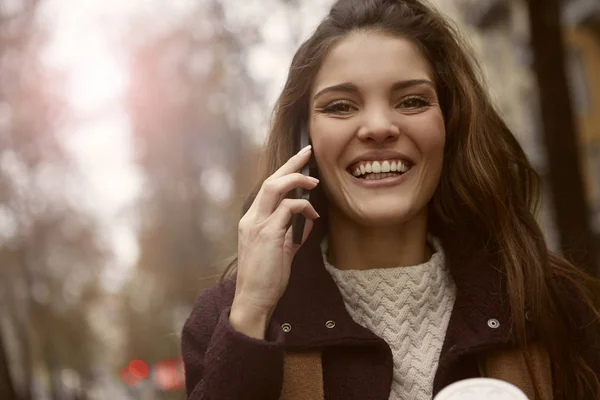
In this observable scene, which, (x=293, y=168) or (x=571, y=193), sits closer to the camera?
(x=293, y=168)

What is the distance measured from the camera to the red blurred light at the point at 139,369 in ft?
63.3

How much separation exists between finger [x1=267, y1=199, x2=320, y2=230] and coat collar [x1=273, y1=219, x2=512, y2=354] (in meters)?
0.28

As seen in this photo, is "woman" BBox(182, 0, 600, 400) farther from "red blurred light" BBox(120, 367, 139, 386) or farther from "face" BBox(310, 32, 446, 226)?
"red blurred light" BBox(120, 367, 139, 386)

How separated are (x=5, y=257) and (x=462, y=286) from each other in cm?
976

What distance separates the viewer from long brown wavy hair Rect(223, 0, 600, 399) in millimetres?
2209

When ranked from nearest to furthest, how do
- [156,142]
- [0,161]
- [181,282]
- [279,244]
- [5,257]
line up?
1. [279,244]
2. [0,161]
3. [5,257]
4. [156,142]
5. [181,282]

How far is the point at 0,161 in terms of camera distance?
8945 millimetres

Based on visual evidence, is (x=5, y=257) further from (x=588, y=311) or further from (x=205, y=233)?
(x=588, y=311)

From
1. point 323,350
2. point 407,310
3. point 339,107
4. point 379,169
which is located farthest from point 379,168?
point 323,350

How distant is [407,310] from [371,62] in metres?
0.79

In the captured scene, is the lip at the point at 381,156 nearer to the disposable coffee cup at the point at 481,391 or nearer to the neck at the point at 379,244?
the neck at the point at 379,244

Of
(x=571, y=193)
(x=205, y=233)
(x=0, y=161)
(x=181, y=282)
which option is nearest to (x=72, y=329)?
(x=181, y=282)

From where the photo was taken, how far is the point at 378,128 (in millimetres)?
2072

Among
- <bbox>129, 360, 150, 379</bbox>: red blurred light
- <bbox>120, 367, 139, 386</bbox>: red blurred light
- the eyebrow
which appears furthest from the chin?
<bbox>129, 360, 150, 379</bbox>: red blurred light
